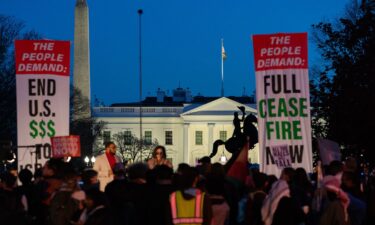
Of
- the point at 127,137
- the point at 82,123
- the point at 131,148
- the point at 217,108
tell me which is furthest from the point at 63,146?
the point at 217,108

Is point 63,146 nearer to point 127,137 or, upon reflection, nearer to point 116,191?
point 116,191

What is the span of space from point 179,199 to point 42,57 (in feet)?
23.6

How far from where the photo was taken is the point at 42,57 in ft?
59.6

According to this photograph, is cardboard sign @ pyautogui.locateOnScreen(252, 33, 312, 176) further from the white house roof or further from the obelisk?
the white house roof

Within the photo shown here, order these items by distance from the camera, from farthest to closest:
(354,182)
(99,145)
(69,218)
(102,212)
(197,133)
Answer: (197,133), (99,145), (354,182), (69,218), (102,212)

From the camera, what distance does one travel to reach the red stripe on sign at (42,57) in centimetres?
1800

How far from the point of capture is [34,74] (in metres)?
18.0

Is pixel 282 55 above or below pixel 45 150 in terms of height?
above

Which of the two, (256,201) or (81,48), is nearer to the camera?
(256,201)

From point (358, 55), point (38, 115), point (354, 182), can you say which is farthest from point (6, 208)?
point (358, 55)

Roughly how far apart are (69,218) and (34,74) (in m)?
5.94

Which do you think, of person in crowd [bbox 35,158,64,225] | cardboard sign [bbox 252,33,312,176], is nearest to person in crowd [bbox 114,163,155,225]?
person in crowd [bbox 35,158,64,225]

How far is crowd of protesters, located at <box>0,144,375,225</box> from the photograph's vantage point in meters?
11.6

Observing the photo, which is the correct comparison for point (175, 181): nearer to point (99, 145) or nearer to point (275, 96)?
point (275, 96)
